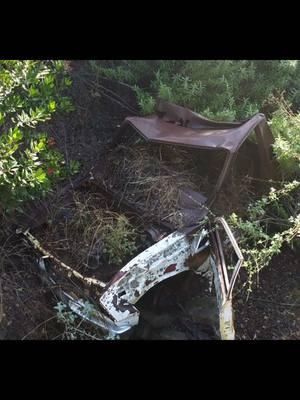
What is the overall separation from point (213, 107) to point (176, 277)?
242 centimetres

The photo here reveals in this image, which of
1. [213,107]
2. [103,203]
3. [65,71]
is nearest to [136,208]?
[103,203]

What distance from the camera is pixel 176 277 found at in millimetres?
4934

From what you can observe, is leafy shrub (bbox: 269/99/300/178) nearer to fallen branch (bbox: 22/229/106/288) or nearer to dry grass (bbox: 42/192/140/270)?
dry grass (bbox: 42/192/140/270)

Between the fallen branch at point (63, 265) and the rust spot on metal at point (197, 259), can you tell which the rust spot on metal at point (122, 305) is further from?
the rust spot on metal at point (197, 259)

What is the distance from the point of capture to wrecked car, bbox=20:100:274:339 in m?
4.14

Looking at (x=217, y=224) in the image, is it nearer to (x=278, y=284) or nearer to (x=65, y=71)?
(x=278, y=284)

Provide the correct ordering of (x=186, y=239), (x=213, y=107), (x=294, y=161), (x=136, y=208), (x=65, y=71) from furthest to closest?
1. (x=65, y=71)
2. (x=213, y=107)
3. (x=294, y=161)
4. (x=136, y=208)
5. (x=186, y=239)

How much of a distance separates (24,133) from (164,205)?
5.00 ft

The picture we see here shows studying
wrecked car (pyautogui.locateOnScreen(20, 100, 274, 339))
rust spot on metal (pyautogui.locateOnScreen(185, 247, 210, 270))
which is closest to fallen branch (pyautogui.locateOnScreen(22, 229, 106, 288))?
wrecked car (pyautogui.locateOnScreen(20, 100, 274, 339))

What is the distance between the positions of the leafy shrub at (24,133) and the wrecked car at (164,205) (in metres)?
0.42

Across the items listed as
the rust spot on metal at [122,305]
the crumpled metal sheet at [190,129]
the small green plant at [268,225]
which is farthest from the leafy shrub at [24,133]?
the small green plant at [268,225]

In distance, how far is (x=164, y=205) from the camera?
463 cm

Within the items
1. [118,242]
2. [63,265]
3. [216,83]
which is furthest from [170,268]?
[216,83]

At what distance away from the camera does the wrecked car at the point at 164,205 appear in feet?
13.6
